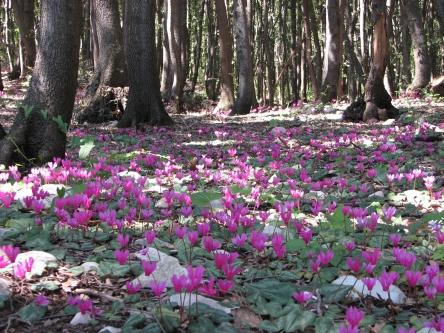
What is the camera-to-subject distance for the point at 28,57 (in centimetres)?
2914

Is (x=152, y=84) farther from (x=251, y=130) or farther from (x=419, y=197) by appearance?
(x=419, y=197)

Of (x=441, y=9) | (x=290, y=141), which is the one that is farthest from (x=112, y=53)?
(x=441, y=9)

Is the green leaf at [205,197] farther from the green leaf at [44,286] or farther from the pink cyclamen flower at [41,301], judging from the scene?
the pink cyclamen flower at [41,301]

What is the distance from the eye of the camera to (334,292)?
239cm

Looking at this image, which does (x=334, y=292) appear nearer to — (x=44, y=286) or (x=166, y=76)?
(x=44, y=286)

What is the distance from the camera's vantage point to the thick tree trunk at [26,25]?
27.1 m

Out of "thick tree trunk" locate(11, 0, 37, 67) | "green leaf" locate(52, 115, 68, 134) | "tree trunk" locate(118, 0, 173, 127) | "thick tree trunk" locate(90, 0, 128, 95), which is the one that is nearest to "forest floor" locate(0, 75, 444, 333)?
"green leaf" locate(52, 115, 68, 134)

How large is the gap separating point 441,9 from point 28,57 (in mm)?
25892

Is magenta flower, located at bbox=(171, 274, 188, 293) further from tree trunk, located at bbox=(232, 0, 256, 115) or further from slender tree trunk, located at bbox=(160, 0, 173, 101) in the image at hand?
slender tree trunk, located at bbox=(160, 0, 173, 101)

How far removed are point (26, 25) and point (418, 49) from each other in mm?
20420

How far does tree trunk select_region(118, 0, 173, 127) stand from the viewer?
11516mm

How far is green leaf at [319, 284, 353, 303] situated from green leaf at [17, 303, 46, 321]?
1.25 metres

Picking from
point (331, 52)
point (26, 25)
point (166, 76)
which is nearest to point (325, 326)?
point (331, 52)

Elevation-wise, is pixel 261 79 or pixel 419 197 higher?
pixel 261 79
